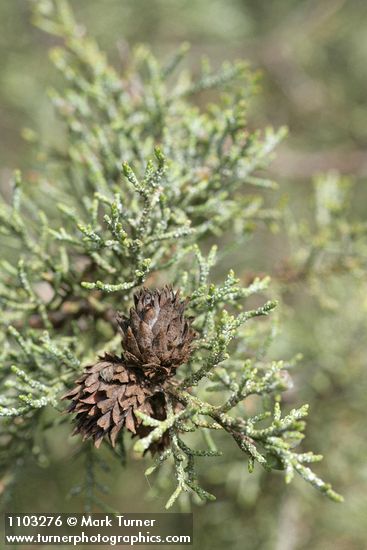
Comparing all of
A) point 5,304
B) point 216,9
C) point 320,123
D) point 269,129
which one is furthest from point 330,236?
point 216,9

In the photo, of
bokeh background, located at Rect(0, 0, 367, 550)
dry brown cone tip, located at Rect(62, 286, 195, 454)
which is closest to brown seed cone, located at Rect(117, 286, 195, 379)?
dry brown cone tip, located at Rect(62, 286, 195, 454)

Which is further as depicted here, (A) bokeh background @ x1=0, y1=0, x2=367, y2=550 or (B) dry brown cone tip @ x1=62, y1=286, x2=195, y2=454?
(A) bokeh background @ x1=0, y1=0, x2=367, y2=550

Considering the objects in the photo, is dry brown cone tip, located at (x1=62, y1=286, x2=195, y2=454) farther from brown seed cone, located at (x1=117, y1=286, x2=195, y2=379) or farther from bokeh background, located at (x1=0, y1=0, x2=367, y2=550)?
bokeh background, located at (x1=0, y1=0, x2=367, y2=550)

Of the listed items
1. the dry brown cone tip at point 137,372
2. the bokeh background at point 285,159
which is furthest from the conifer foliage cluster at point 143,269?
the bokeh background at point 285,159

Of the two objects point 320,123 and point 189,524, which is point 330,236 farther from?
point 320,123

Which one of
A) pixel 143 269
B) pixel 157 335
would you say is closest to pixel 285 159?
pixel 143 269

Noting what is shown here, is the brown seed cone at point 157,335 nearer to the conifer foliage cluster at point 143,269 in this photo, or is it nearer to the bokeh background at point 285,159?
the conifer foliage cluster at point 143,269

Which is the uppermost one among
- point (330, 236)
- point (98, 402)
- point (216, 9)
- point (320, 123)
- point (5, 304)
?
point (216, 9)
